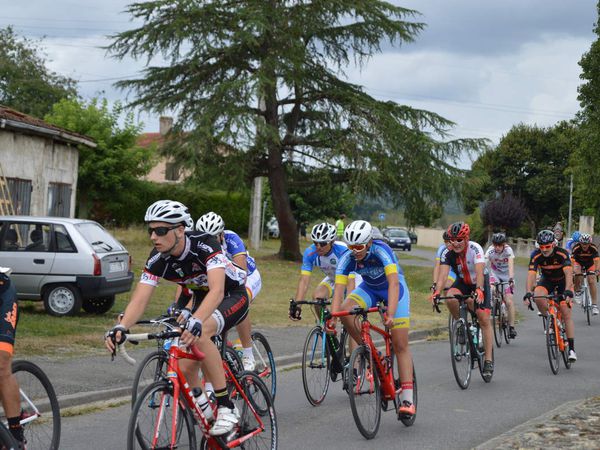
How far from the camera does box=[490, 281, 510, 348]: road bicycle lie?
643 inches

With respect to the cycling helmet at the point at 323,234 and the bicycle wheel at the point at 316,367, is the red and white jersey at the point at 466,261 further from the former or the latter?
the bicycle wheel at the point at 316,367

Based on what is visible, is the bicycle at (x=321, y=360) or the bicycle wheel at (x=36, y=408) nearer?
the bicycle wheel at (x=36, y=408)

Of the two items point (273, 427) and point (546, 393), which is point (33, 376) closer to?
point (273, 427)

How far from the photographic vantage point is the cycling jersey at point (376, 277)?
8938mm

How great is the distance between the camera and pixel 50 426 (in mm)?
6801

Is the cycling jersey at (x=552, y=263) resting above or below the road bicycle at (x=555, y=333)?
above

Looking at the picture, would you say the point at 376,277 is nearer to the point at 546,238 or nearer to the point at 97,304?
the point at 546,238

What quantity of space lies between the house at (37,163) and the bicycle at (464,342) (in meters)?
13.5

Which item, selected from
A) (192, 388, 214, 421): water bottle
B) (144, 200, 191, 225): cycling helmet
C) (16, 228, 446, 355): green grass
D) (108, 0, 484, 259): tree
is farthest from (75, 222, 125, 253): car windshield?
(108, 0, 484, 259): tree

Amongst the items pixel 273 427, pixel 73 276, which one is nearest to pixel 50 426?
pixel 273 427

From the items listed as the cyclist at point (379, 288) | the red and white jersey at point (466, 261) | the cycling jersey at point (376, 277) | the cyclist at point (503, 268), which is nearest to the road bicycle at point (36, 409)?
the cyclist at point (379, 288)

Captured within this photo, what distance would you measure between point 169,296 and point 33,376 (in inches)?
631

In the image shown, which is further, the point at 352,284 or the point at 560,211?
the point at 560,211

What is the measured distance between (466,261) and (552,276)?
7.66 feet
